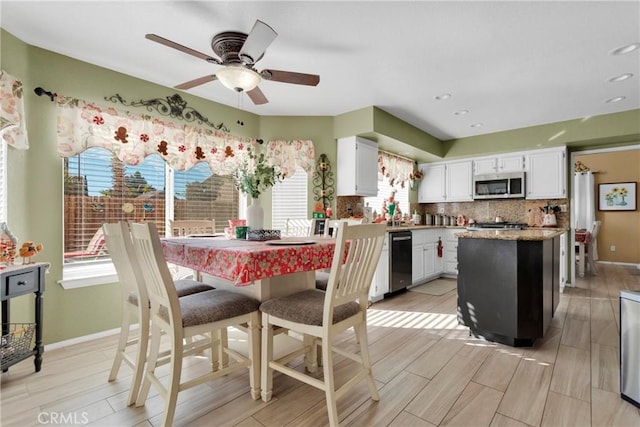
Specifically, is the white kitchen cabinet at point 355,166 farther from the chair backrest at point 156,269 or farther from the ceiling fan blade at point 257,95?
the chair backrest at point 156,269

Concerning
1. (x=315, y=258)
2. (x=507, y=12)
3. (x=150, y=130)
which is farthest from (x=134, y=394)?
(x=507, y=12)

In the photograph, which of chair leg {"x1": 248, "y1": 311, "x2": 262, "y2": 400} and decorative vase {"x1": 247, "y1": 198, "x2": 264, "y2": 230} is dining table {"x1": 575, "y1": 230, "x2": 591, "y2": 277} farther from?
chair leg {"x1": 248, "y1": 311, "x2": 262, "y2": 400}

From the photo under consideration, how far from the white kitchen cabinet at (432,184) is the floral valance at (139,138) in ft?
11.9

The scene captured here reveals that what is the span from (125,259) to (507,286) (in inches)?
113

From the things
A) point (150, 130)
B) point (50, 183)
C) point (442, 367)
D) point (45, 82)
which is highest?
point (45, 82)

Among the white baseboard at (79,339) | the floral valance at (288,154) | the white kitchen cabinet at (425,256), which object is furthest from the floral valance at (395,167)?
the white baseboard at (79,339)

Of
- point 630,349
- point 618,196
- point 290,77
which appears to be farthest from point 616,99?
point 618,196

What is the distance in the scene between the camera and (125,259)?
6.10 ft

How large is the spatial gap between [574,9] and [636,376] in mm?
2306

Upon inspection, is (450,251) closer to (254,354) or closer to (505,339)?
(505,339)

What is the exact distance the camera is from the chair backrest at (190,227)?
2832 millimetres

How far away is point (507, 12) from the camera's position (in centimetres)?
205

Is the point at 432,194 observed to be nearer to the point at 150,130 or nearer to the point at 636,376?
the point at 636,376

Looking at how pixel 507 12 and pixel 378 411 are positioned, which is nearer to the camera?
pixel 378 411
